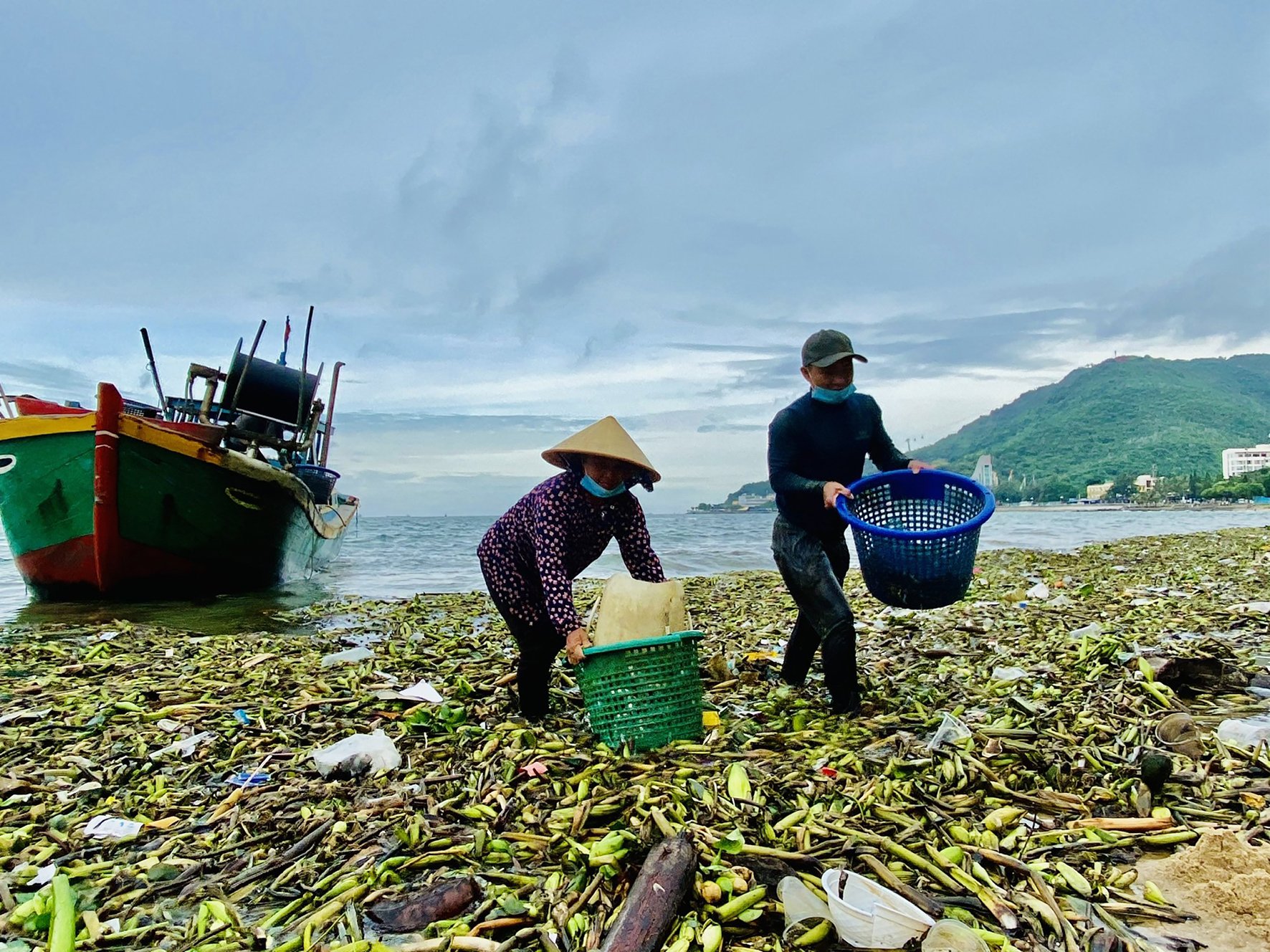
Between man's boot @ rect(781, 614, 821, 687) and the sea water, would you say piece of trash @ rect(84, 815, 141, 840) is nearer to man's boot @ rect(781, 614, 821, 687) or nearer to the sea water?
man's boot @ rect(781, 614, 821, 687)

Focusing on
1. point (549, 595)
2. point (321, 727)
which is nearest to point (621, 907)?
point (549, 595)

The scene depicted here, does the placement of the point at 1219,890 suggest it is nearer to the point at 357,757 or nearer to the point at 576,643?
the point at 576,643

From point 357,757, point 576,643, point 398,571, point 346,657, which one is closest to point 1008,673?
point 576,643

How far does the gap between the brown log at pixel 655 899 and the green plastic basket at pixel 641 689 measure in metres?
1.20

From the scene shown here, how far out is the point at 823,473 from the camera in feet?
15.8

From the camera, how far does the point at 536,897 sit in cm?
276

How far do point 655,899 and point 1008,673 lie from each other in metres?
3.98

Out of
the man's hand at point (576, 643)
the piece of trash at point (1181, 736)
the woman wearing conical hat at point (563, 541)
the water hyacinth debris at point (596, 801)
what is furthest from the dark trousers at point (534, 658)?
the piece of trash at point (1181, 736)

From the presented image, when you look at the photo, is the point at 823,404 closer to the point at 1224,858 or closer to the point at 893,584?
the point at 893,584

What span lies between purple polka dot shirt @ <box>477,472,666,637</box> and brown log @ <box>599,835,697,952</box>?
155 cm

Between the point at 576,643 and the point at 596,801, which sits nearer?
the point at 596,801

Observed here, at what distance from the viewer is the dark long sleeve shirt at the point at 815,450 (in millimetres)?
4730

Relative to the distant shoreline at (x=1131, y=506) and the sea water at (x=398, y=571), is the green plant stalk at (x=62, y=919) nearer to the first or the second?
the sea water at (x=398, y=571)

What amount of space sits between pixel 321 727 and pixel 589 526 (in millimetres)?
2260
